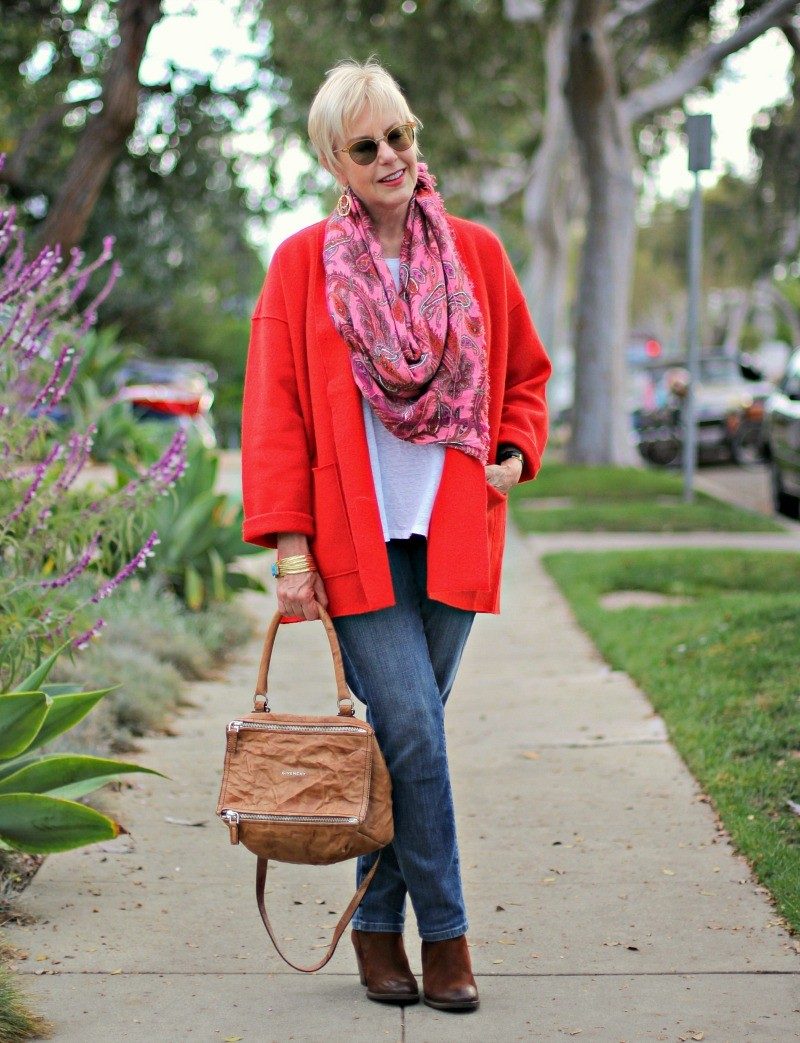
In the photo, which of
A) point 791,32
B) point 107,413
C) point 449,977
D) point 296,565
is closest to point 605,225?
point 791,32

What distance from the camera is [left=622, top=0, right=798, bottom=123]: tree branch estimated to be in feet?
52.0

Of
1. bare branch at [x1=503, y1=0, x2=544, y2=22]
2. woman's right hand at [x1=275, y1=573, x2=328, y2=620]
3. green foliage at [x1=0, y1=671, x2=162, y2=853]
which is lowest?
green foliage at [x1=0, y1=671, x2=162, y2=853]

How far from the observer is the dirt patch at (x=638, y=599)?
8.64 metres

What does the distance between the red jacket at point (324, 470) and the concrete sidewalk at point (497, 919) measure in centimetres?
93

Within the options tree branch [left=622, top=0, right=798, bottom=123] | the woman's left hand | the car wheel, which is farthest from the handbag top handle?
tree branch [left=622, top=0, right=798, bottom=123]

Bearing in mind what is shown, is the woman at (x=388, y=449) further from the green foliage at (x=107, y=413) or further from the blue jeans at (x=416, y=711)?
the green foliage at (x=107, y=413)

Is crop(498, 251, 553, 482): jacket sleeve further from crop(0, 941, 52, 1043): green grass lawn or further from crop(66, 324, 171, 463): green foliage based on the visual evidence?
crop(66, 324, 171, 463): green foliage

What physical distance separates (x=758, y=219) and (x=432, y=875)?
21.1 meters

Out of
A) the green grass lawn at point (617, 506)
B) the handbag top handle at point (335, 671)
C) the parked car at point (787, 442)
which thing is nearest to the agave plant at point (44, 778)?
the handbag top handle at point (335, 671)

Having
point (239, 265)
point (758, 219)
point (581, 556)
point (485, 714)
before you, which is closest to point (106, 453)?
point (581, 556)

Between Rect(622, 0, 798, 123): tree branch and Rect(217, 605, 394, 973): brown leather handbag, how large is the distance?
14.5 m

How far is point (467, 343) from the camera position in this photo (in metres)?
3.17

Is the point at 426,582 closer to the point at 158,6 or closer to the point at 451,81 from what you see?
the point at 158,6

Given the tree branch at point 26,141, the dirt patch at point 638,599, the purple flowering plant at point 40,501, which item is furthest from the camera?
the tree branch at point 26,141
